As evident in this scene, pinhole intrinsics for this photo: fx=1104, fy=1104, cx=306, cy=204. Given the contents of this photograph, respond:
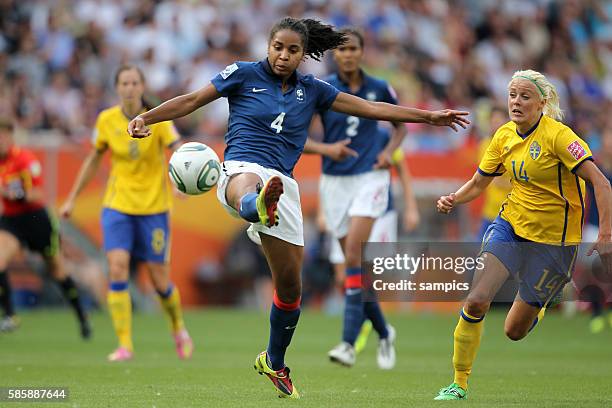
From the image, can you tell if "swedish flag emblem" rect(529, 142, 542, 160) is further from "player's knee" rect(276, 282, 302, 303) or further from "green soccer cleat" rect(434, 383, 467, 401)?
"player's knee" rect(276, 282, 302, 303)

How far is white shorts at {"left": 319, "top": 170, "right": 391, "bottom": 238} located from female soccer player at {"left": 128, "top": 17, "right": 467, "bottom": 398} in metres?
3.06

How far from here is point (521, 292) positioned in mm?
7980

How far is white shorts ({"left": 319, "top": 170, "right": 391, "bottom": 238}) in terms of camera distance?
35.7 feet

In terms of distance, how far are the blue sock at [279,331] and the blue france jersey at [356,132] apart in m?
3.56

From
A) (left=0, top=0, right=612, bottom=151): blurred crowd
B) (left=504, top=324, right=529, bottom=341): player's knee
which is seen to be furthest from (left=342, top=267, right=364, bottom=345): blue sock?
(left=0, top=0, right=612, bottom=151): blurred crowd

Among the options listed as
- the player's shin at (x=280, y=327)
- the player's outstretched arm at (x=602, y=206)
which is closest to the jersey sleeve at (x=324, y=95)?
the player's shin at (x=280, y=327)

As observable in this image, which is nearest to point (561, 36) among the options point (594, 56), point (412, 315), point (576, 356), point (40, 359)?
point (594, 56)

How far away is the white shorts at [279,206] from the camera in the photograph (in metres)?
7.39

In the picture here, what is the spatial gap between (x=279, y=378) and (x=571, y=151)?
2.54 metres

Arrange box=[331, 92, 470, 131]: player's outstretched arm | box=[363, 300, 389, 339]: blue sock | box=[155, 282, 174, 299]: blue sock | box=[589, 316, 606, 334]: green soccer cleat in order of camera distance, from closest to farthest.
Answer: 1. box=[331, 92, 470, 131]: player's outstretched arm
2. box=[363, 300, 389, 339]: blue sock
3. box=[155, 282, 174, 299]: blue sock
4. box=[589, 316, 606, 334]: green soccer cleat

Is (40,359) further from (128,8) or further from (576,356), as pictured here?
(128,8)

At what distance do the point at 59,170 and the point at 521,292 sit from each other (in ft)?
38.8

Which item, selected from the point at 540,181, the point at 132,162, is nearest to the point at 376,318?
the point at 132,162

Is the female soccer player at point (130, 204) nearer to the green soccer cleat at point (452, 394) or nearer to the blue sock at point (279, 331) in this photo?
the blue sock at point (279, 331)
